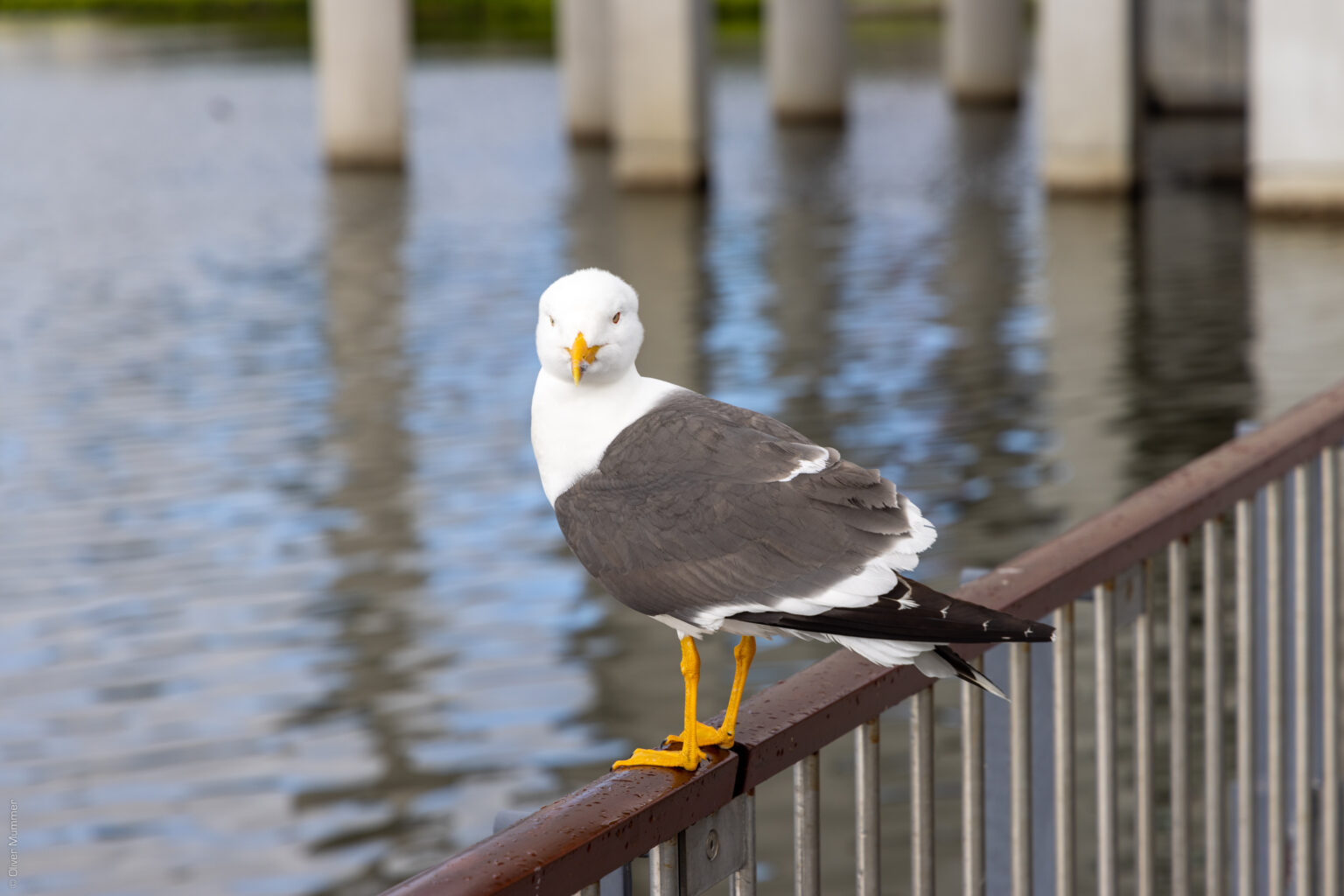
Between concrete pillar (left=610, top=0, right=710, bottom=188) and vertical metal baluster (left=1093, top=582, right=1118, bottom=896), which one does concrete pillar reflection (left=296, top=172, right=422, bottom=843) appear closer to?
vertical metal baluster (left=1093, top=582, right=1118, bottom=896)

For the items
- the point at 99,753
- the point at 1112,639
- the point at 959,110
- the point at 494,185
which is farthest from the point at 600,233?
the point at 959,110

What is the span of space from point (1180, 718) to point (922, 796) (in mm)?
797

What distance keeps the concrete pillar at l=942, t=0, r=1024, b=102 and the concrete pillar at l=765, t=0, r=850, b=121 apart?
4624 millimetres

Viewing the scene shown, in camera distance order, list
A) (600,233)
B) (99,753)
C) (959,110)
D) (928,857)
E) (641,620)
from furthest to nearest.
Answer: (959,110) → (600,233) → (641,620) → (99,753) → (928,857)

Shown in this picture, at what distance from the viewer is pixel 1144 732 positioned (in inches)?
118

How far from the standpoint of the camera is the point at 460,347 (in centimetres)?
1554

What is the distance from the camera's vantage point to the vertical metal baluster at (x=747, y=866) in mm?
2232

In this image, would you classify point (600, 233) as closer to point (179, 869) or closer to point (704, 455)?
point (179, 869)

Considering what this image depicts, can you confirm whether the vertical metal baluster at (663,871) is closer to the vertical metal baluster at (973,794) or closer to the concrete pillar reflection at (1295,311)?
the vertical metal baluster at (973,794)

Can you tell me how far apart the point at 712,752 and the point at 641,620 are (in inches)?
246

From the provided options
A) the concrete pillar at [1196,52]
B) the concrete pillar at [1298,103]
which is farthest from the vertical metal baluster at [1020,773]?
the concrete pillar at [1196,52]

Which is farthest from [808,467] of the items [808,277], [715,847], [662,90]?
[662,90]

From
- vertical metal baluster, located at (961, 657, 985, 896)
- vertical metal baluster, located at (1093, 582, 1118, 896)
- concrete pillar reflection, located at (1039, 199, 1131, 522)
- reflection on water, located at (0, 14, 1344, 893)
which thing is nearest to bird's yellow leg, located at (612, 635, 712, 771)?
vertical metal baluster, located at (961, 657, 985, 896)

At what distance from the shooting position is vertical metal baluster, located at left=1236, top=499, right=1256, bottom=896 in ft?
10.7
